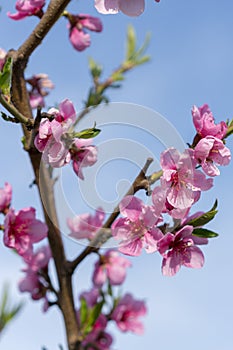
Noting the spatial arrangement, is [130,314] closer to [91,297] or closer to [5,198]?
[91,297]

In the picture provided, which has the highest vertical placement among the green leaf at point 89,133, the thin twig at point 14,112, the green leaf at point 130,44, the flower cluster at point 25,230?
the green leaf at point 130,44

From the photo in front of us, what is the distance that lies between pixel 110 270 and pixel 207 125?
1.25 metres

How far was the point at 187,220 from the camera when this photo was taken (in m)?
1.48

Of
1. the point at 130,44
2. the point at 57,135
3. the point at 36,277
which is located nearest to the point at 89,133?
the point at 57,135

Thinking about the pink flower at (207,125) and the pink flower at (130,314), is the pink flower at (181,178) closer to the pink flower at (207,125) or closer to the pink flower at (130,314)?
the pink flower at (207,125)

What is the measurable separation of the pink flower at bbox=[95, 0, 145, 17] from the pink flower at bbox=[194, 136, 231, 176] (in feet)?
1.10

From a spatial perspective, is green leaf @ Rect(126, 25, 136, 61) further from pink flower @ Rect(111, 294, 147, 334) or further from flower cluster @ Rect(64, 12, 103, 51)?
pink flower @ Rect(111, 294, 147, 334)

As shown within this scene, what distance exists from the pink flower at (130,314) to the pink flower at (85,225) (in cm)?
41

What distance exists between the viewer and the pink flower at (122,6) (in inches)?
51.4

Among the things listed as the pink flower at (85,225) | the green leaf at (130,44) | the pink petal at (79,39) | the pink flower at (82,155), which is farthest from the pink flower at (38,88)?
the green leaf at (130,44)

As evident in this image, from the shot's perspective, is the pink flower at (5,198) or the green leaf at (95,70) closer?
the pink flower at (5,198)

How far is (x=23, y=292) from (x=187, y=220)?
48.9 inches

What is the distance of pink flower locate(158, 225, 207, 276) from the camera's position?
1446 millimetres

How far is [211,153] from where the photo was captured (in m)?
1.43
